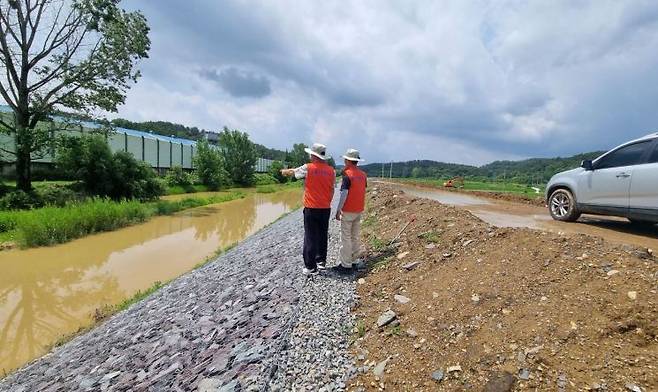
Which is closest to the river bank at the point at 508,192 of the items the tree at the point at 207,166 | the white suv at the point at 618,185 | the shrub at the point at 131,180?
the white suv at the point at 618,185

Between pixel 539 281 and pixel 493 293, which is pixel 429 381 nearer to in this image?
pixel 493 293

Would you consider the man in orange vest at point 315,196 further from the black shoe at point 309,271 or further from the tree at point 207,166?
the tree at point 207,166

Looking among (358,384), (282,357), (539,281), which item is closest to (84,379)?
(282,357)

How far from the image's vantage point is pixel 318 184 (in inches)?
269

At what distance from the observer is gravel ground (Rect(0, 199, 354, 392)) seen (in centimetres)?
406

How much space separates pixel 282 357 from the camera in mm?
4152

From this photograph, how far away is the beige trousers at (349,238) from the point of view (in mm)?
6926

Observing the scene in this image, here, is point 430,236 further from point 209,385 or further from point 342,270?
point 209,385

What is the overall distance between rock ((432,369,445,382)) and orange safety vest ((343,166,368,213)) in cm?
376

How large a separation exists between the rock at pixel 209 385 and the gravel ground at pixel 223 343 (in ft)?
0.05

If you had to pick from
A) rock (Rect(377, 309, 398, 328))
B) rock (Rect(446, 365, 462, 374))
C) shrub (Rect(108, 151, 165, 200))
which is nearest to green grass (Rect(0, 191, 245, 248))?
shrub (Rect(108, 151, 165, 200))

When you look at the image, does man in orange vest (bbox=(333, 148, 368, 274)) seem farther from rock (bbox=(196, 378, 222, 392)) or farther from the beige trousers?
rock (bbox=(196, 378, 222, 392))

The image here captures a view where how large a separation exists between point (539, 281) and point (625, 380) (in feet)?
5.68

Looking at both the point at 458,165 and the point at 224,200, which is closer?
the point at 224,200
